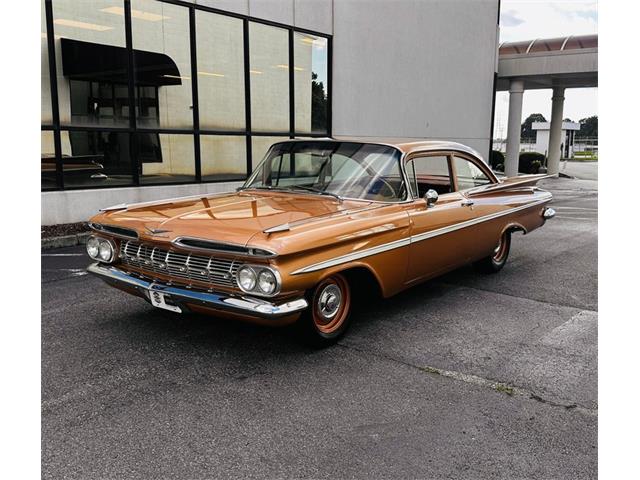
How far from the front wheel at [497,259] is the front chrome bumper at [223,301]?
3.51 meters

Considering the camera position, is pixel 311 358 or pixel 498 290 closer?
pixel 311 358

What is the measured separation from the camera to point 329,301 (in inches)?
170

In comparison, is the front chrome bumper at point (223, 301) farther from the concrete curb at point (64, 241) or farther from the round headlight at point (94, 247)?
the concrete curb at point (64, 241)

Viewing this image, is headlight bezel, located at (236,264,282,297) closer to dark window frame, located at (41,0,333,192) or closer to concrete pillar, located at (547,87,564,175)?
dark window frame, located at (41,0,333,192)

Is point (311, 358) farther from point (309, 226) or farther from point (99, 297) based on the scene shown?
point (99, 297)

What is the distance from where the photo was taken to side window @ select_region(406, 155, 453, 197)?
5203 mm

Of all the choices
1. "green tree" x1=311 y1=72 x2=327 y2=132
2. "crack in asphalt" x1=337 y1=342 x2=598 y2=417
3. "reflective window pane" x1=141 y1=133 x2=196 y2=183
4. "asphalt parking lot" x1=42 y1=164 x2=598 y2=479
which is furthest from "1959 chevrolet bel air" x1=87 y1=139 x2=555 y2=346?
"green tree" x1=311 y1=72 x2=327 y2=132

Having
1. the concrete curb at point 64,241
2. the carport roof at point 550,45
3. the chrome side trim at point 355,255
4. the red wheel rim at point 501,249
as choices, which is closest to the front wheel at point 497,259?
the red wheel rim at point 501,249

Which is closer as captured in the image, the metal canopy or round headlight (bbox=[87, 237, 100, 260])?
round headlight (bbox=[87, 237, 100, 260])

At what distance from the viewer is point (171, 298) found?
3998mm

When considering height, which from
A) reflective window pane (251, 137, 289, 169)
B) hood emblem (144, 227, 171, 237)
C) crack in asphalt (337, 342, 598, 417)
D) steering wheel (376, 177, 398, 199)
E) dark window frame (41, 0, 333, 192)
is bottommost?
crack in asphalt (337, 342, 598, 417)

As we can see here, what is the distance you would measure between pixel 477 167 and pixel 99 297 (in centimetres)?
420

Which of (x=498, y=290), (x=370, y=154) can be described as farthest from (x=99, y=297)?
(x=498, y=290)

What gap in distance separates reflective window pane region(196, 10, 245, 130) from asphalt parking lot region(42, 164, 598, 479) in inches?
250
